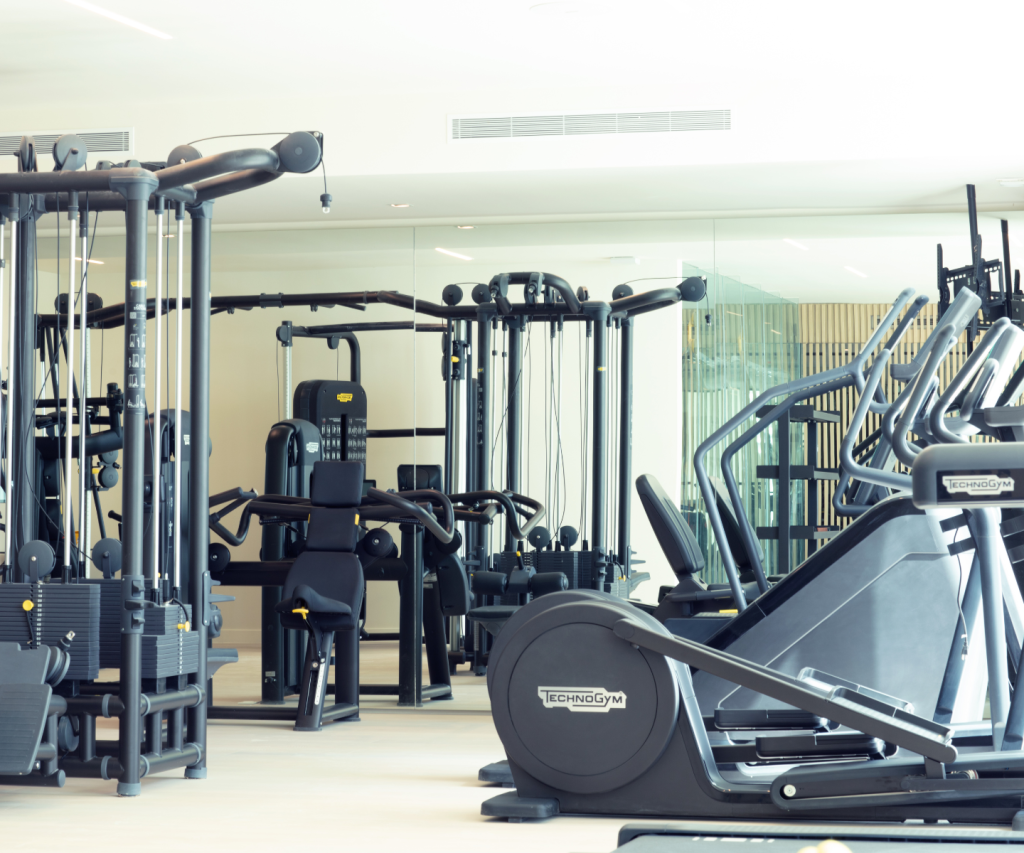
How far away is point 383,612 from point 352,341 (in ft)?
5.07

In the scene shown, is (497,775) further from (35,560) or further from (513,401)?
(513,401)

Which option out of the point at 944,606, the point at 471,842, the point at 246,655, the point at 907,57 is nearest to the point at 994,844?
the point at 471,842

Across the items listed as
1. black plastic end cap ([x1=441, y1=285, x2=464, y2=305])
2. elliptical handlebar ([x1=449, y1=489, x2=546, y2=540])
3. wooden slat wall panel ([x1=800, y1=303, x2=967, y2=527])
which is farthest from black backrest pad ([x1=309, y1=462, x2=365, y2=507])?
wooden slat wall panel ([x1=800, y1=303, x2=967, y2=527])

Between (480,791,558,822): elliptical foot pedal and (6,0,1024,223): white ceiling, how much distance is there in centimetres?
305

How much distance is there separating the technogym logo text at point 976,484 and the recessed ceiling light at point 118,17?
4.50m

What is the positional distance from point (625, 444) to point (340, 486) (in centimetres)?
156

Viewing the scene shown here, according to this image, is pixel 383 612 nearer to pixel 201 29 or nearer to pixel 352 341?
pixel 352 341

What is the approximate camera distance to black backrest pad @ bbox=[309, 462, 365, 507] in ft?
19.3

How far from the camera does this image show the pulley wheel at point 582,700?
10.9ft

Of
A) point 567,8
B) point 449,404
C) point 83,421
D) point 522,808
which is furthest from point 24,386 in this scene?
point 449,404

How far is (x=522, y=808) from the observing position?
11.5ft

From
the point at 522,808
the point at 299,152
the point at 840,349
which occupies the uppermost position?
the point at 299,152

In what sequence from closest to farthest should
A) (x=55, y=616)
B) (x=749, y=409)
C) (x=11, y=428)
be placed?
(x=749, y=409), (x=55, y=616), (x=11, y=428)

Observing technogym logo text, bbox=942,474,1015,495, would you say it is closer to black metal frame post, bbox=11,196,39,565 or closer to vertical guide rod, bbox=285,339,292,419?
black metal frame post, bbox=11,196,39,565
